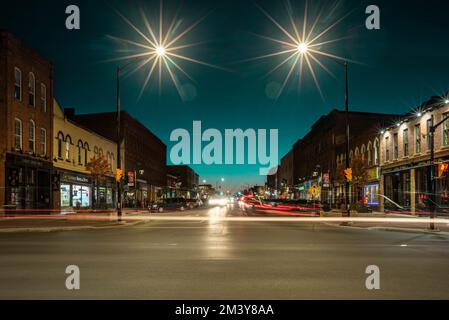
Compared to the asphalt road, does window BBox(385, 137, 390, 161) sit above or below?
above

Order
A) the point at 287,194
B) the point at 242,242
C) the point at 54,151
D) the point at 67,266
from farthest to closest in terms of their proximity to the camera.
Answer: the point at 287,194
the point at 54,151
the point at 242,242
the point at 67,266

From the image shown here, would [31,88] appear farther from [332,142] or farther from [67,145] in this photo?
[332,142]

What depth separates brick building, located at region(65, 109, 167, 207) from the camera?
68.6 metres

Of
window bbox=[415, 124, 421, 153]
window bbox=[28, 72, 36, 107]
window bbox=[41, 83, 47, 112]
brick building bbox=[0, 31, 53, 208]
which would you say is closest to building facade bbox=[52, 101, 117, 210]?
brick building bbox=[0, 31, 53, 208]

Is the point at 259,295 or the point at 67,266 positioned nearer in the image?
the point at 259,295

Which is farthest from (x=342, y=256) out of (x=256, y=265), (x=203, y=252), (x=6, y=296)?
(x=6, y=296)

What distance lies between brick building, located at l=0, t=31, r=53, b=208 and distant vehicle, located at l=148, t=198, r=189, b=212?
56.6ft

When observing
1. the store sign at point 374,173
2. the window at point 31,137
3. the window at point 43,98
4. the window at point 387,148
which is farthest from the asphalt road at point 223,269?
the store sign at point 374,173

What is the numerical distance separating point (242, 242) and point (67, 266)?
7467 millimetres

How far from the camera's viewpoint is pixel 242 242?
55.1ft

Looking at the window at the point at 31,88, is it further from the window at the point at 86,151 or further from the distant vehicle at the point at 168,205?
the distant vehicle at the point at 168,205

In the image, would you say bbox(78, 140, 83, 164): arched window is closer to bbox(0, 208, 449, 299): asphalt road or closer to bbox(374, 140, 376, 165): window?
bbox(0, 208, 449, 299): asphalt road

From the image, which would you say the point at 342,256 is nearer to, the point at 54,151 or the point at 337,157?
the point at 54,151
